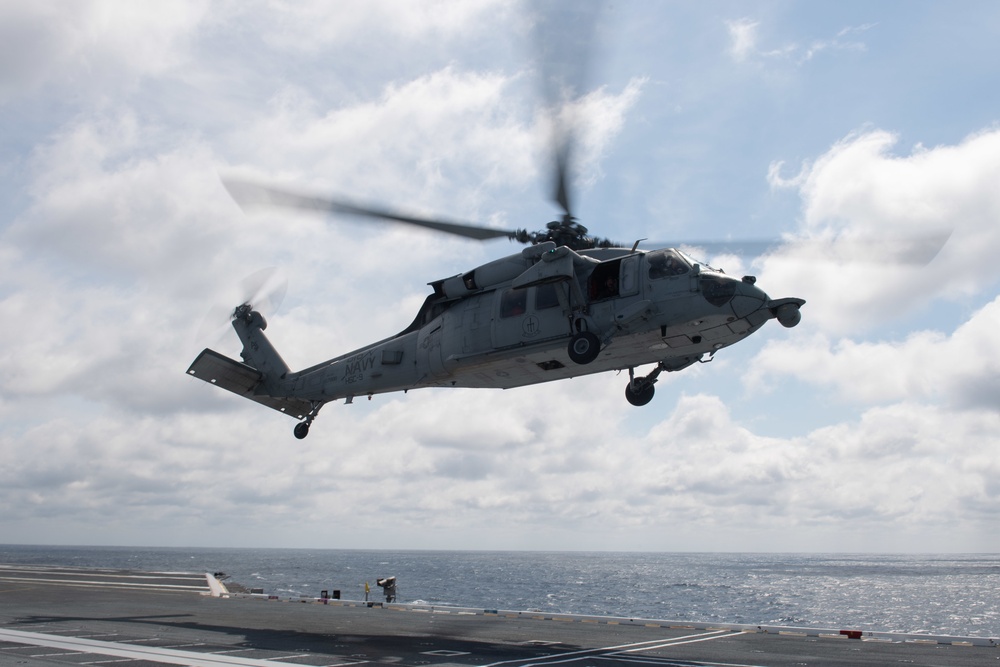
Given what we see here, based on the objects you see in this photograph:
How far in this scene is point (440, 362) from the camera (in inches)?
770

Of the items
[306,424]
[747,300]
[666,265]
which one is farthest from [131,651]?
[747,300]

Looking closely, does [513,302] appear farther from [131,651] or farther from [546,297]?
[131,651]

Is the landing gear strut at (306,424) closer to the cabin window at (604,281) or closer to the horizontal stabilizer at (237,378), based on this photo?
the horizontal stabilizer at (237,378)

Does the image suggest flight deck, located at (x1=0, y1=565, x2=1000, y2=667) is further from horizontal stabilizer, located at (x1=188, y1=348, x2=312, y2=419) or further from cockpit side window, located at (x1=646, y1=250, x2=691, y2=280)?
cockpit side window, located at (x1=646, y1=250, x2=691, y2=280)

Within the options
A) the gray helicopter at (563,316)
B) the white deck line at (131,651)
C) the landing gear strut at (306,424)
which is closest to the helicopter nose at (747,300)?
the gray helicopter at (563,316)

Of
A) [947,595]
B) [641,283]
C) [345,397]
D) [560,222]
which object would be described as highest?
[560,222]

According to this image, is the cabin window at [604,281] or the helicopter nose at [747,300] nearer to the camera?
the helicopter nose at [747,300]

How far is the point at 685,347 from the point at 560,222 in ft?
12.8

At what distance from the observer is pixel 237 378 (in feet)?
77.2

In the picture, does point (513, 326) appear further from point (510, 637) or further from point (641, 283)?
point (510, 637)

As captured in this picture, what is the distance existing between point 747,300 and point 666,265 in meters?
1.86

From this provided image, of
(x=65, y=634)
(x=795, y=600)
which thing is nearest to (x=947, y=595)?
(x=795, y=600)

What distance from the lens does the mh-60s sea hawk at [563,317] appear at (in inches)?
643

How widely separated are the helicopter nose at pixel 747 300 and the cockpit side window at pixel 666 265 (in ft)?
3.92
